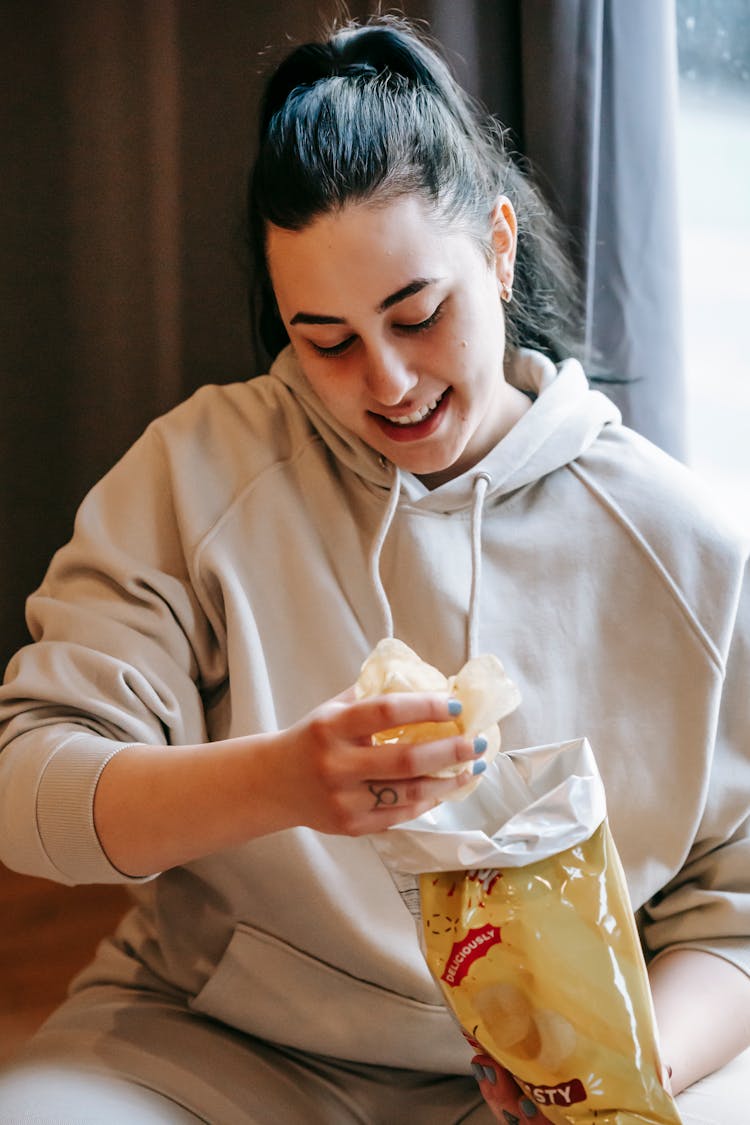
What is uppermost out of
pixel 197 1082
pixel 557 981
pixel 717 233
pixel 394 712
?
pixel 717 233

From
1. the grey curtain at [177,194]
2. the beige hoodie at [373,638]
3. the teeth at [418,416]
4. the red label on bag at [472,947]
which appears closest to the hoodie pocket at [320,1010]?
the beige hoodie at [373,638]

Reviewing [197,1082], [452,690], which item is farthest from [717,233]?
[197,1082]

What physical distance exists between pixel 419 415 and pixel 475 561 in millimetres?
150

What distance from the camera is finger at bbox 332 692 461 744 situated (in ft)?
2.60

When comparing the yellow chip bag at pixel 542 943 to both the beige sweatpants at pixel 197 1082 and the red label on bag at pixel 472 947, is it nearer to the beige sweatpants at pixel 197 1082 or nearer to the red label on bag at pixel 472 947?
the red label on bag at pixel 472 947

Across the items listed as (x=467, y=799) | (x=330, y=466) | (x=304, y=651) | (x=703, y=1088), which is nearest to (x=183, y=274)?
(x=330, y=466)

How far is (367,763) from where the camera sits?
83cm

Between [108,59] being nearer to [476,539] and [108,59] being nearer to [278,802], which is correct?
[476,539]

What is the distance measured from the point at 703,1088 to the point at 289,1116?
1.22 ft

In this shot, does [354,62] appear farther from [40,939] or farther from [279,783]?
[40,939]

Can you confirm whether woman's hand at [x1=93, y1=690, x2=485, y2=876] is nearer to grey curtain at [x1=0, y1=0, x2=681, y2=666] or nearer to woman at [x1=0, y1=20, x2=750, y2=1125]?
woman at [x1=0, y1=20, x2=750, y2=1125]

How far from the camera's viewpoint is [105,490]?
1.19m

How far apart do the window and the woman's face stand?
1.63 ft

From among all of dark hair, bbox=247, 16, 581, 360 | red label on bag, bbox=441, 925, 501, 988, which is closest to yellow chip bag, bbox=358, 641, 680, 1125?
red label on bag, bbox=441, 925, 501, 988
